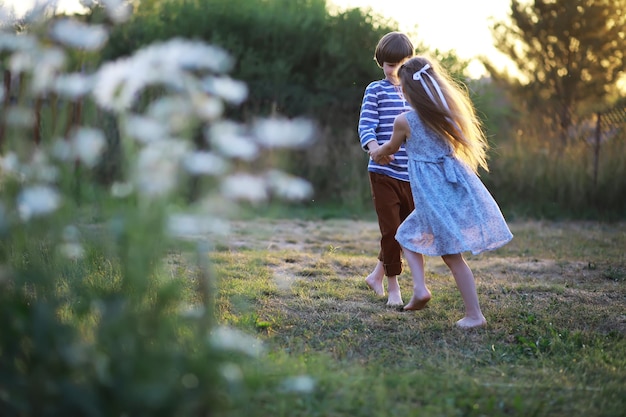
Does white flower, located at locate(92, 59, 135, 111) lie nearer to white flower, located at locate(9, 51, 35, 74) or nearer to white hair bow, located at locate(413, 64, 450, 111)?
white flower, located at locate(9, 51, 35, 74)

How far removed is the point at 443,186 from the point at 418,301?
2.05 ft

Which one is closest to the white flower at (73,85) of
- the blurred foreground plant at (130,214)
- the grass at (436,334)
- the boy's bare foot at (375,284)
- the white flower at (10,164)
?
the blurred foreground plant at (130,214)

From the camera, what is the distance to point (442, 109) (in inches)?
142

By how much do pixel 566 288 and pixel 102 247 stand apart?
3.06 m

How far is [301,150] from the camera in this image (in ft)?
33.1

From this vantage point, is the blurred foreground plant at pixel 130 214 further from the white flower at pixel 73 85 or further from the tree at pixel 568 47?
the tree at pixel 568 47

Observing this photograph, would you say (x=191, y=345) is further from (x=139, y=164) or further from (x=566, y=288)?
(x=566, y=288)

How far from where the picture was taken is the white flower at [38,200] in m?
1.90

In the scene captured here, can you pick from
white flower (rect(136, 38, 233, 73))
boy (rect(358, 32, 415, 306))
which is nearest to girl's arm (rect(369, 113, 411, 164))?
boy (rect(358, 32, 415, 306))

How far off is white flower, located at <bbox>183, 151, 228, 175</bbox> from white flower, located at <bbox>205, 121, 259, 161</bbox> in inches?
1.4

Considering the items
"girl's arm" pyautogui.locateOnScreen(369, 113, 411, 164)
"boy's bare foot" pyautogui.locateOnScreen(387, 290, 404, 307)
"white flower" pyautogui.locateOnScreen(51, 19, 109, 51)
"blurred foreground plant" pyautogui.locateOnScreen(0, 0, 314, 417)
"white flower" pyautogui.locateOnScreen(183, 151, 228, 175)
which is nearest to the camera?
"blurred foreground plant" pyautogui.locateOnScreen(0, 0, 314, 417)

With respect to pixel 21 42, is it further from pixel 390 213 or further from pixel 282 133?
pixel 390 213

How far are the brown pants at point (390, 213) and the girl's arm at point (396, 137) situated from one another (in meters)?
0.34

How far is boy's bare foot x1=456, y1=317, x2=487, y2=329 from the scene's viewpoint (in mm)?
3592
